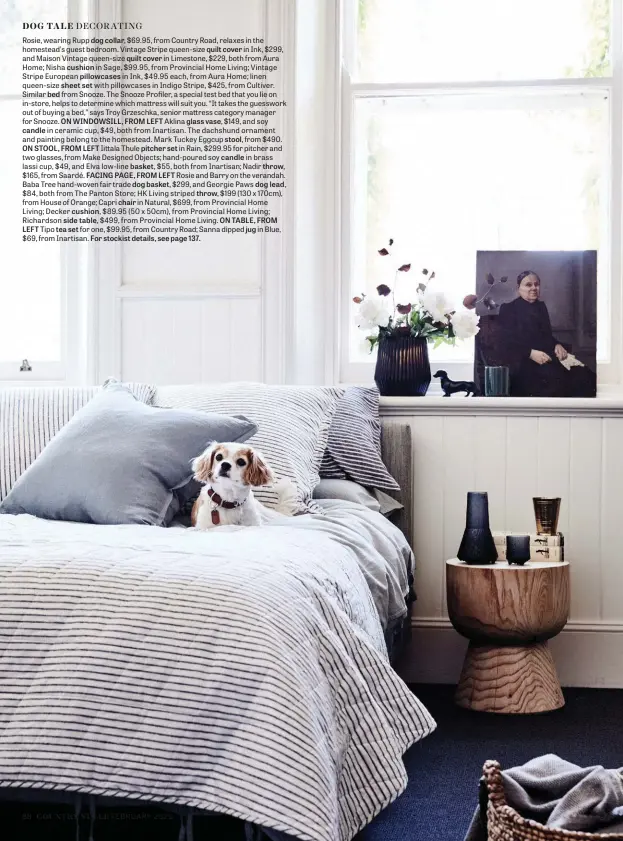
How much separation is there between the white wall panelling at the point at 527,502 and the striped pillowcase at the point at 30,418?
3.08ft

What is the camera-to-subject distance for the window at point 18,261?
3600 millimetres

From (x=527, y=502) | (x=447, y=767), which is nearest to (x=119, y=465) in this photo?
(x=447, y=767)

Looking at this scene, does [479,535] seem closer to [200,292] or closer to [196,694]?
[200,292]

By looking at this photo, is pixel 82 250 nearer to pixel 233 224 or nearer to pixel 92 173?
pixel 92 173

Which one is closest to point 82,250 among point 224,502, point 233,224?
point 233,224

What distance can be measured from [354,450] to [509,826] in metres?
1.65

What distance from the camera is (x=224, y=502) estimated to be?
7.40 ft

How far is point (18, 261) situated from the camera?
3.62 metres

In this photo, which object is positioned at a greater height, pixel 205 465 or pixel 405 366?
pixel 405 366

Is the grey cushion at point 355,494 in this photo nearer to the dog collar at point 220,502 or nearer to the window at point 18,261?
the dog collar at point 220,502

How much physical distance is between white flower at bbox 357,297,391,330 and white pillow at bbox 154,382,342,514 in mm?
421

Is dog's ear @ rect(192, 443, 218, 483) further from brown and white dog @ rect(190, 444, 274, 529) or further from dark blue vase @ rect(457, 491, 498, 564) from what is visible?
dark blue vase @ rect(457, 491, 498, 564)

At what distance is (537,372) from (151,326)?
1263 millimetres

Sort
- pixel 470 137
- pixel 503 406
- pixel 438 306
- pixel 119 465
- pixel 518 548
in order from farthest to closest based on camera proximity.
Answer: pixel 470 137, pixel 438 306, pixel 503 406, pixel 518 548, pixel 119 465
